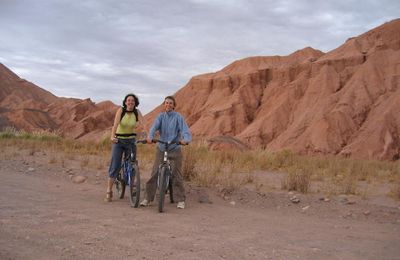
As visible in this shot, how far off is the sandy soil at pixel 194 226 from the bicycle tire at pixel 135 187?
0.14 meters

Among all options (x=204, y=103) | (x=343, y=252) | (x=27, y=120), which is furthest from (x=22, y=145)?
(x=27, y=120)

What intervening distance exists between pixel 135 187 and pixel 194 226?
68.4 inches

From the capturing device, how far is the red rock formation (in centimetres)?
3350

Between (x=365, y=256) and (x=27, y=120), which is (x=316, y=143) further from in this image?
(x=27, y=120)

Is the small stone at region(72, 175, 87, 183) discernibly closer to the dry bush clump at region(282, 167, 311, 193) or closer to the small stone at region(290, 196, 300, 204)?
the dry bush clump at region(282, 167, 311, 193)

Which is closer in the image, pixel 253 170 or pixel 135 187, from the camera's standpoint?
pixel 135 187

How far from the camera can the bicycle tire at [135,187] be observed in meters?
7.95

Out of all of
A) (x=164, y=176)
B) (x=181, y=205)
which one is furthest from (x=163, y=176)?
(x=181, y=205)

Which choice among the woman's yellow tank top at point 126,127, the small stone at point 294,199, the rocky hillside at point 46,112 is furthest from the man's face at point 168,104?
the rocky hillside at point 46,112

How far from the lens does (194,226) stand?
6.66 metres

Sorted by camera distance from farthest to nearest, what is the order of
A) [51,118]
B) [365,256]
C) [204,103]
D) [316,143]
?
1. [51,118]
2. [204,103]
3. [316,143]
4. [365,256]

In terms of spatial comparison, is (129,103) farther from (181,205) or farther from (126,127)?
(181,205)

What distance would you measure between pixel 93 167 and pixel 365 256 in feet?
30.2

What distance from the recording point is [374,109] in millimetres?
35094
